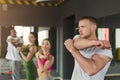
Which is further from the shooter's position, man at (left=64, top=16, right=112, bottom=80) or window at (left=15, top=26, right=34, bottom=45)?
window at (left=15, top=26, right=34, bottom=45)

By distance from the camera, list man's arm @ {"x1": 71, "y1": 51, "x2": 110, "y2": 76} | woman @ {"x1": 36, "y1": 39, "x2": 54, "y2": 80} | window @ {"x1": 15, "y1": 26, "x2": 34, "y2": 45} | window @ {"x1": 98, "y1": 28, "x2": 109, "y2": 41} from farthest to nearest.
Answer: window @ {"x1": 15, "y1": 26, "x2": 34, "y2": 45}
window @ {"x1": 98, "y1": 28, "x2": 109, "y2": 41}
woman @ {"x1": 36, "y1": 39, "x2": 54, "y2": 80}
man's arm @ {"x1": 71, "y1": 51, "x2": 110, "y2": 76}

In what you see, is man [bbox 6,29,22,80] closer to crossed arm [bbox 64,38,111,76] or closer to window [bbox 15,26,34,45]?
window [bbox 15,26,34,45]

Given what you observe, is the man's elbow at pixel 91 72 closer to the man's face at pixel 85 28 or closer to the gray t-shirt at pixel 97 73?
the gray t-shirt at pixel 97 73

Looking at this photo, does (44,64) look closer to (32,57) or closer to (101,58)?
(32,57)

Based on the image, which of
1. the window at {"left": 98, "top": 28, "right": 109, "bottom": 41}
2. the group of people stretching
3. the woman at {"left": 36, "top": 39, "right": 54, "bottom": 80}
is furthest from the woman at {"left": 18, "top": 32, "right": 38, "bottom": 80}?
the window at {"left": 98, "top": 28, "right": 109, "bottom": 41}

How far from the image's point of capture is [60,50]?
30.9 ft

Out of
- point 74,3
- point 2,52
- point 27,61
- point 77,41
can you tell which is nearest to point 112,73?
point 74,3

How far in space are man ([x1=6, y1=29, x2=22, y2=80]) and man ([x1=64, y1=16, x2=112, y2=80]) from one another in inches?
226

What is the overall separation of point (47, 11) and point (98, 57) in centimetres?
775

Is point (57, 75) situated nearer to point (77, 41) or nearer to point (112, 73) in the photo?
point (112, 73)

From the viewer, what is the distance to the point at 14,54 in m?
7.82

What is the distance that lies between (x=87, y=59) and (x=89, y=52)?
0.65 ft

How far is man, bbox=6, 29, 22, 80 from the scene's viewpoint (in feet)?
24.7

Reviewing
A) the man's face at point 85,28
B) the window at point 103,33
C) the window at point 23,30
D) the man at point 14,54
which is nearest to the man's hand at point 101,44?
the man's face at point 85,28
